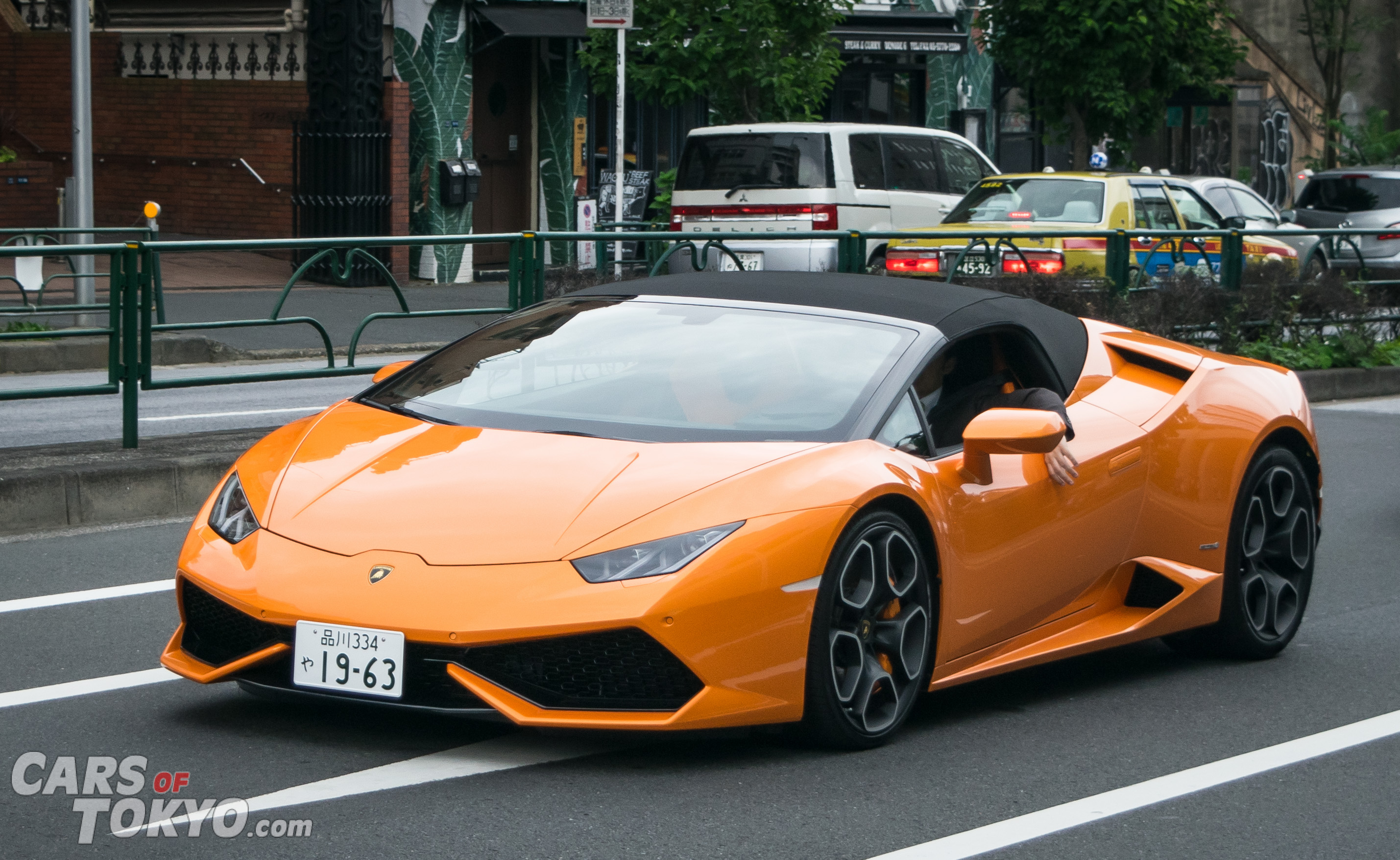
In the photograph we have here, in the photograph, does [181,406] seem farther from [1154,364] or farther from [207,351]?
[1154,364]

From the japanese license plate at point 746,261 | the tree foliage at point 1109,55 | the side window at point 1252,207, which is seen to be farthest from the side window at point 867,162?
the tree foliage at point 1109,55

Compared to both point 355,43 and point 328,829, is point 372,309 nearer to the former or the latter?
point 328,829

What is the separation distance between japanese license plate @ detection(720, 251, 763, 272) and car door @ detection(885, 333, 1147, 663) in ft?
21.6

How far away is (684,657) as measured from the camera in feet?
14.1

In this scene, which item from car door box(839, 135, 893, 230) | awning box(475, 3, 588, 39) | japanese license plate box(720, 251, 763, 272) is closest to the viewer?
Answer: japanese license plate box(720, 251, 763, 272)

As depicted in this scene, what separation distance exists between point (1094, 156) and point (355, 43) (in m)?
9.25

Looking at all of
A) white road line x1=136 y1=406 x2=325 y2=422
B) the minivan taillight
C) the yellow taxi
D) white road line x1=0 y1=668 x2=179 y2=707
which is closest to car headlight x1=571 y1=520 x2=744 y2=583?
white road line x1=0 y1=668 x2=179 y2=707

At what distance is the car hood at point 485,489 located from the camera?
4.45 m

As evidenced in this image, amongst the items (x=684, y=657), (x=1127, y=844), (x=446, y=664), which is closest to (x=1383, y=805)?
(x=1127, y=844)

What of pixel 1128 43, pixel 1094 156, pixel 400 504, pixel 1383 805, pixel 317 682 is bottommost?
pixel 1383 805

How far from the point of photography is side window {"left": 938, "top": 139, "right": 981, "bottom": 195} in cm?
1995

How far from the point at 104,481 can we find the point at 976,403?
14.0 ft

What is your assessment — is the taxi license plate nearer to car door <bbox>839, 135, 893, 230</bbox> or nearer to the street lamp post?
the street lamp post

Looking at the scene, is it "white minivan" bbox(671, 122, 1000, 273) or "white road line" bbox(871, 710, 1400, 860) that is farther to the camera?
"white minivan" bbox(671, 122, 1000, 273)
